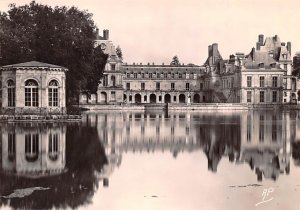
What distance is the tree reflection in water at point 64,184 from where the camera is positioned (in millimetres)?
8125

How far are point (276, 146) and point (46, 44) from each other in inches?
922

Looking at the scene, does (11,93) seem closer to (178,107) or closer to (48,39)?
(48,39)

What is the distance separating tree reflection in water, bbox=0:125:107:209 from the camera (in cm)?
812

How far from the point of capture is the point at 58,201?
8.23 metres

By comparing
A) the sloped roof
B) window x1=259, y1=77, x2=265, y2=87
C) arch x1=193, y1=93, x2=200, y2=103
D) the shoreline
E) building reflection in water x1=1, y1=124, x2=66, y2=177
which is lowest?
building reflection in water x1=1, y1=124, x2=66, y2=177

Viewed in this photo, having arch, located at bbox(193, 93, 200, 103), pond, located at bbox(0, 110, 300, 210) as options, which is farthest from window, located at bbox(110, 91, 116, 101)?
pond, located at bbox(0, 110, 300, 210)

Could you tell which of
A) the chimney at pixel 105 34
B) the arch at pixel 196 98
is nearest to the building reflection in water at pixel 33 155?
the chimney at pixel 105 34

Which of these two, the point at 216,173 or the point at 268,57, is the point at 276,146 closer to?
the point at 216,173

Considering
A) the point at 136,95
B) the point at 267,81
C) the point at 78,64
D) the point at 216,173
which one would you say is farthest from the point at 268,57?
the point at 216,173

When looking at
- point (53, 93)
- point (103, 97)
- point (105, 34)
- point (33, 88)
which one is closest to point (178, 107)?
point (103, 97)

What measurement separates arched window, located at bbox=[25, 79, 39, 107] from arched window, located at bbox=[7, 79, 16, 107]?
0.84 m

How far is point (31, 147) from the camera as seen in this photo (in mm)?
15586

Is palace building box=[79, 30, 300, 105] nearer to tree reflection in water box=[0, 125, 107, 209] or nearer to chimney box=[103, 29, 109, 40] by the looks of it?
chimney box=[103, 29, 109, 40]

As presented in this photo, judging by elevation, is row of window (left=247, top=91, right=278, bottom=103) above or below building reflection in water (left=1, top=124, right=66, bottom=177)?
above
